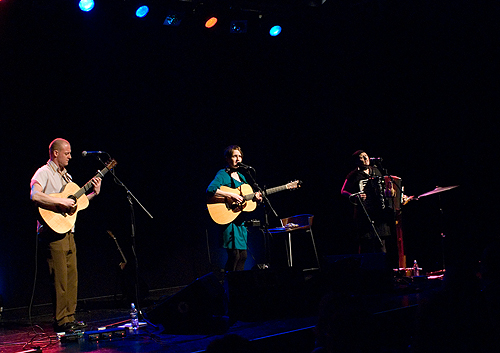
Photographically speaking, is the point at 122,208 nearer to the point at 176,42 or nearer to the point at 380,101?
the point at 176,42

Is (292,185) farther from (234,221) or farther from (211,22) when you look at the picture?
(211,22)

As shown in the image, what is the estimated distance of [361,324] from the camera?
223cm

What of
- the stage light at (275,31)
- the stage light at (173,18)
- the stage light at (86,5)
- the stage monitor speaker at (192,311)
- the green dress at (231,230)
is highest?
the stage light at (275,31)

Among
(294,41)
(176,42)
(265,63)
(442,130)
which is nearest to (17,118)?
(176,42)

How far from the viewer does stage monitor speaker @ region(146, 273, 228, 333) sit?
453cm

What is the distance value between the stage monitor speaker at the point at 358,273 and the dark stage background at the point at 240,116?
256cm

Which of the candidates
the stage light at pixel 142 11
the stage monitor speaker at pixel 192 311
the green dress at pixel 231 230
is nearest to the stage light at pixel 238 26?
the stage light at pixel 142 11

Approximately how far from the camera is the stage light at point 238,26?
24.7ft

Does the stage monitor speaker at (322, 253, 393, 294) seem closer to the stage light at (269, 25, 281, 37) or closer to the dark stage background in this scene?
the dark stage background

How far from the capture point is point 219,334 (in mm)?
4461

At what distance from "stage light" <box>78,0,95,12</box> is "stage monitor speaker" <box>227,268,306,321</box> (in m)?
4.11

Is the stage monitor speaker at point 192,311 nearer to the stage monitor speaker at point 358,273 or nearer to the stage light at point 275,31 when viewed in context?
the stage monitor speaker at point 358,273

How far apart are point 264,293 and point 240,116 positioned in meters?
Result: 4.35

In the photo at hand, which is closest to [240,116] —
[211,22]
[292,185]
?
[211,22]
